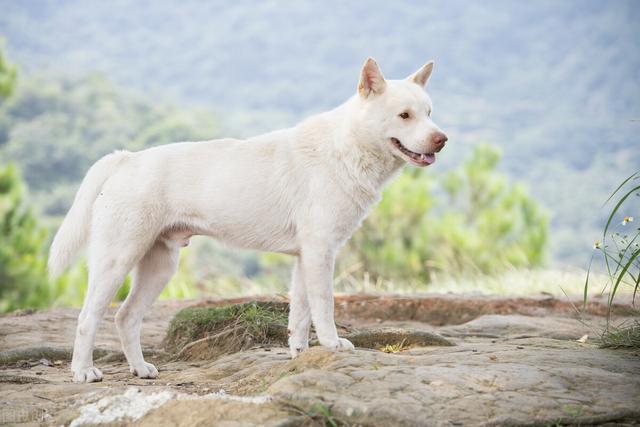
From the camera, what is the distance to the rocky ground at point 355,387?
10.2 feet

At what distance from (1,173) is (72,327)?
9947 millimetres

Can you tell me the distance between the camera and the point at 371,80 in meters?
4.50

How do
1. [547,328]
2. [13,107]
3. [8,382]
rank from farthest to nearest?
[13,107] < [547,328] < [8,382]

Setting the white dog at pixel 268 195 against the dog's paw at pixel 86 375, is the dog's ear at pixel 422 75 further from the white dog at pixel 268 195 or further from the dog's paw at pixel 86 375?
the dog's paw at pixel 86 375

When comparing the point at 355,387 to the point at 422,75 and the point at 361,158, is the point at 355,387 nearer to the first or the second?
the point at 361,158

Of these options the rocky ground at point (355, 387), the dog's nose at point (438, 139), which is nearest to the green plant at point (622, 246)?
the rocky ground at point (355, 387)

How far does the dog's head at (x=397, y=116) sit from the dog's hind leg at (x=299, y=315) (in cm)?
100

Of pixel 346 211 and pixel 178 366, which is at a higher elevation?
pixel 346 211

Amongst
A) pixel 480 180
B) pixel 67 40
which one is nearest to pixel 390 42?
pixel 67 40

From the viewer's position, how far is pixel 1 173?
1539cm

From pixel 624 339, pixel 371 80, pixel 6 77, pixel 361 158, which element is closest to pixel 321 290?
pixel 361 158

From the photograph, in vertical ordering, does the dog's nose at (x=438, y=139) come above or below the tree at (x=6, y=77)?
below

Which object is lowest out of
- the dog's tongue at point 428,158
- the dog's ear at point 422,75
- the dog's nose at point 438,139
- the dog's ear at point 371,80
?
the dog's tongue at point 428,158

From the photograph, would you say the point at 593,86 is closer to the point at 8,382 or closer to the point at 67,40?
the point at 67,40
